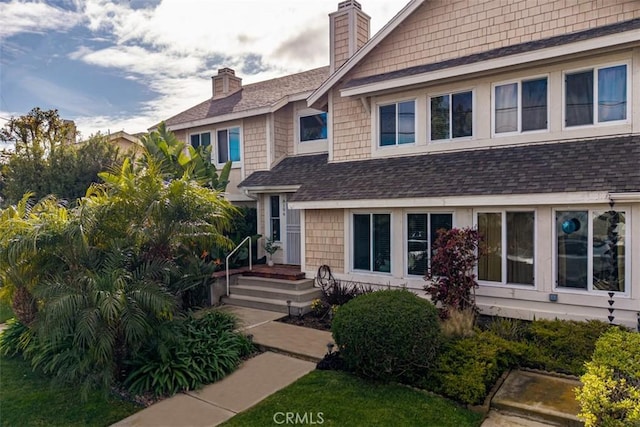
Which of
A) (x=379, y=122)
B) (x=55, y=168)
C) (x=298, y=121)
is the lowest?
(x=55, y=168)

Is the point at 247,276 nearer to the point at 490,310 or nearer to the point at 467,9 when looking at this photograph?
the point at 490,310

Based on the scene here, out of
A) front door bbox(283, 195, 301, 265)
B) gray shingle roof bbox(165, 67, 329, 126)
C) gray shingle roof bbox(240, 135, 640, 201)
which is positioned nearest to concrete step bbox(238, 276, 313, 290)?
front door bbox(283, 195, 301, 265)

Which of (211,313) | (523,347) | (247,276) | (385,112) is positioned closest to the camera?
(523,347)

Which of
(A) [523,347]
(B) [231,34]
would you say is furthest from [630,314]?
(B) [231,34]

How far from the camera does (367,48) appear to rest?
11391 mm

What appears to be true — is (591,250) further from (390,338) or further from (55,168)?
(55,168)

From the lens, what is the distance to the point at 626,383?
4.48m

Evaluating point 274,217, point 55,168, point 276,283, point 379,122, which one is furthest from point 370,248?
point 55,168

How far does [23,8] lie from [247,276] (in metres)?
8.13

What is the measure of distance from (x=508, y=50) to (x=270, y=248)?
350 inches

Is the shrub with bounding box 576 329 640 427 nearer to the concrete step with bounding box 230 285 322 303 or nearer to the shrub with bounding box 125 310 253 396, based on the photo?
the shrub with bounding box 125 310 253 396

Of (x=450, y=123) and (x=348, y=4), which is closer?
(x=450, y=123)

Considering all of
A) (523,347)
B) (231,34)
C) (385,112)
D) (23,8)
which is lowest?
(523,347)

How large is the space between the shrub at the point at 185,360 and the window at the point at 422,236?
446cm
